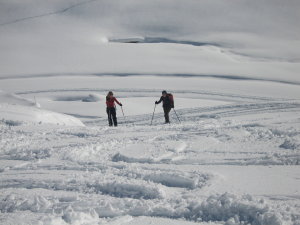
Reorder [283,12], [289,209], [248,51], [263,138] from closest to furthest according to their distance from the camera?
[289,209] < [263,138] < [248,51] < [283,12]

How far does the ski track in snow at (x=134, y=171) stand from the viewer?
3312mm

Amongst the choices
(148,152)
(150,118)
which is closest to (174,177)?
(148,152)

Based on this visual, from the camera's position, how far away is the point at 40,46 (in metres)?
31.9

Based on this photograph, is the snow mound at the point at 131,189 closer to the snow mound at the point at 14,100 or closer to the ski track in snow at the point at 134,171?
the ski track in snow at the point at 134,171

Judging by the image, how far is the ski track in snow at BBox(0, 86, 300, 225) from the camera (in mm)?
3312

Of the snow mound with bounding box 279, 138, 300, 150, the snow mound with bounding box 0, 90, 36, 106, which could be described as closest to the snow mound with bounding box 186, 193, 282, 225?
the snow mound with bounding box 279, 138, 300, 150

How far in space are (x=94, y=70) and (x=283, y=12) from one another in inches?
993

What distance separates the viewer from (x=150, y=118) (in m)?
13.0

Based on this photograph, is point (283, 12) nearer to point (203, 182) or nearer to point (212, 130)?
point (212, 130)

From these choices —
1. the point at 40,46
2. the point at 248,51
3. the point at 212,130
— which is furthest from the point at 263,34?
the point at 212,130

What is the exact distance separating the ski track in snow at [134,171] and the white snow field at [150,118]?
18 millimetres

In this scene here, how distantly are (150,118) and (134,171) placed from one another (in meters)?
8.58

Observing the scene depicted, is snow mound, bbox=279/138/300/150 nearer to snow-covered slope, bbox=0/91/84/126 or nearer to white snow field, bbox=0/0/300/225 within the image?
white snow field, bbox=0/0/300/225

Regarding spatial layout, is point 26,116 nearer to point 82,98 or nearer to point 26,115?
point 26,115
